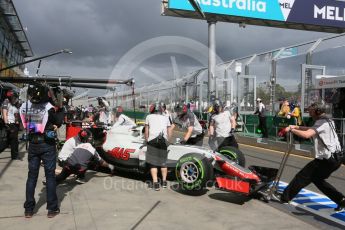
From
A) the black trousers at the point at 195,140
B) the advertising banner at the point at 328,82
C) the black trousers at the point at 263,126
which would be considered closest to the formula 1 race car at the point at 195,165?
the black trousers at the point at 195,140

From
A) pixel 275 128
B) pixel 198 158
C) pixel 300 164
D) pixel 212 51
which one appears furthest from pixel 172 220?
pixel 212 51

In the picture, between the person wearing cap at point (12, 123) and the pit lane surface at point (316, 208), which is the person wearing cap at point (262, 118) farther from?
the person wearing cap at point (12, 123)

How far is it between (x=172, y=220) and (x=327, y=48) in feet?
42.4

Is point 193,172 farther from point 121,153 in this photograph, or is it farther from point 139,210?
point 121,153

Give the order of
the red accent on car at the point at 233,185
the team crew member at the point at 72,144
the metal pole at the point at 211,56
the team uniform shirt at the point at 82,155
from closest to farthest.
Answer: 1. the red accent on car at the point at 233,185
2. the team uniform shirt at the point at 82,155
3. the team crew member at the point at 72,144
4. the metal pole at the point at 211,56

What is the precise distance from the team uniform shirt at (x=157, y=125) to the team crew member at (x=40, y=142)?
6.97ft

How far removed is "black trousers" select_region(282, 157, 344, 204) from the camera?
5.85 meters

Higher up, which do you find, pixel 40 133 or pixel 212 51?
pixel 212 51

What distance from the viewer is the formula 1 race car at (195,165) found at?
21.0ft

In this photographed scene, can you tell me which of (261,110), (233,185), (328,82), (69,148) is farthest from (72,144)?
(261,110)

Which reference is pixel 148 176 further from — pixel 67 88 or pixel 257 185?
pixel 67 88

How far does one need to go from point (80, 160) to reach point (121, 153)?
0.89 m

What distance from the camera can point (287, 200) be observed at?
6.20 metres

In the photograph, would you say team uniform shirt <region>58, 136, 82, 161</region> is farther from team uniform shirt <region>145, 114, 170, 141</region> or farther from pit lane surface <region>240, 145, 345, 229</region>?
pit lane surface <region>240, 145, 345, 229</region>
